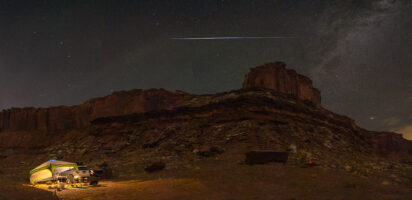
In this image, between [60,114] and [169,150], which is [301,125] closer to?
[169,150]

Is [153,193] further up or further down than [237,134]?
further down

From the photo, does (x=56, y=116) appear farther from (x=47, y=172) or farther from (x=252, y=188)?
(x=252, y=188)

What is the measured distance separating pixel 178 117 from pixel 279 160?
19578 millimetres

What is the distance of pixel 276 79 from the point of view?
47.9 metres

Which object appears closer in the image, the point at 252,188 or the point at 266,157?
the point at 252,188

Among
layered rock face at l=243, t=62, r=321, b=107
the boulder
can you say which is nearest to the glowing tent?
the boulder

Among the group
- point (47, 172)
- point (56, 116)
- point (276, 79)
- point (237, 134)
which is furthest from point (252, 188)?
point (56, 116)

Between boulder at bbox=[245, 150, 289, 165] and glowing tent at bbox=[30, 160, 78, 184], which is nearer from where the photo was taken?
glowing tent at bbox=[30, 160, 78, 184]

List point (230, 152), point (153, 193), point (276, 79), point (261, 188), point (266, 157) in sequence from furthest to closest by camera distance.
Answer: point (276, 79) < point (230, 152) < point (266, 157) < point (261, 188) < point (153, 193)

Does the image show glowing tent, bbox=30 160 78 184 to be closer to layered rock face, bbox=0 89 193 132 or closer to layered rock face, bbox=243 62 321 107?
layered rock face, bbox=243 62 321 107

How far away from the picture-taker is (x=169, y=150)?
94.6 ft

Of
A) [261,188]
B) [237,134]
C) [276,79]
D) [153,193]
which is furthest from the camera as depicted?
[276,79]

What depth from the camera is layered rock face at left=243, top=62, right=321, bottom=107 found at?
47.7 metres

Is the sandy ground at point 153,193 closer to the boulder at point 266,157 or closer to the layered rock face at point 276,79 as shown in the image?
the boulder at point 266,157
